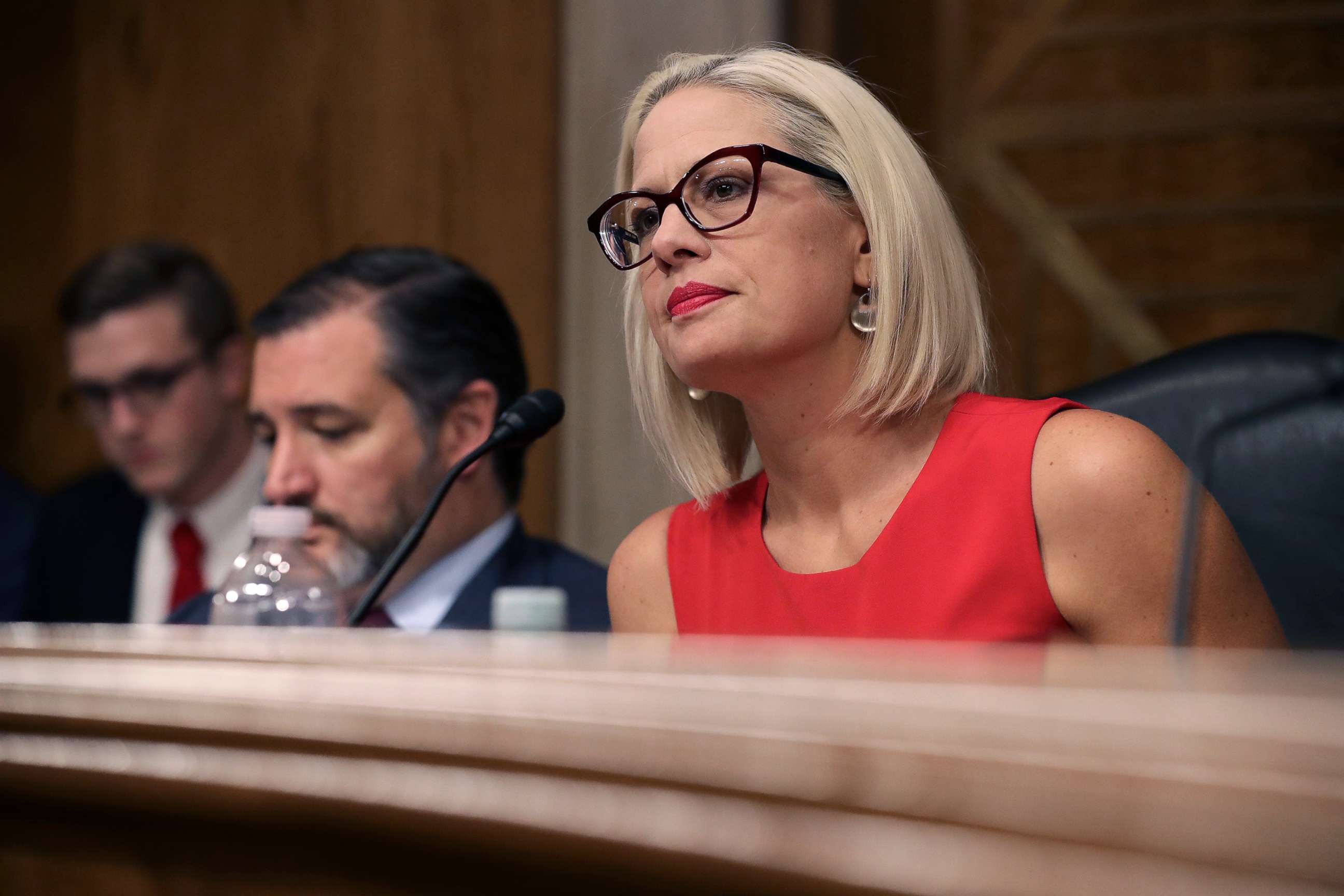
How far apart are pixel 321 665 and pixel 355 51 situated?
259cm

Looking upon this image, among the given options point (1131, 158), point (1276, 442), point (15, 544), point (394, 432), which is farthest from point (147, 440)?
point (1131, 158)

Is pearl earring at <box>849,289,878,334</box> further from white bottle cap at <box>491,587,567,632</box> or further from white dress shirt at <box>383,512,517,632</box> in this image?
white dress shirt at <box>383,512,517,632</box>

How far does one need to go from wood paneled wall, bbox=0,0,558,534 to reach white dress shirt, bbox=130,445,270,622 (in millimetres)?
521

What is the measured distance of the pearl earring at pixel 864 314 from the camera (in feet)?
3.32

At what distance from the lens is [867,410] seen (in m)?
1.01

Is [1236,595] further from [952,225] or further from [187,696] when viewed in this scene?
[187,696]

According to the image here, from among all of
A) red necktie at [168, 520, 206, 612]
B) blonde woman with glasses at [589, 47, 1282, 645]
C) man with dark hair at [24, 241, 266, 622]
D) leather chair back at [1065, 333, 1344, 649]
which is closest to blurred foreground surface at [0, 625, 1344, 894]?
blonde woman with glasses at [589, 47, 1282, 645]

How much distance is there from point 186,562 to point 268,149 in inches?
42.6

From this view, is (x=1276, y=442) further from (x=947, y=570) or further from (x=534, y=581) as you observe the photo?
(x=534, y=581)

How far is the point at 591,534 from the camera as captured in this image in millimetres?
2281

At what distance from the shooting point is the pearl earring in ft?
3.32

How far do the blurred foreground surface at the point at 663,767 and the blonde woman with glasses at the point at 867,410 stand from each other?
0.54 meters


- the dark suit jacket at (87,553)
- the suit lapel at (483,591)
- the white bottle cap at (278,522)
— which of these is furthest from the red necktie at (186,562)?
the white bottle cap at (278,522)

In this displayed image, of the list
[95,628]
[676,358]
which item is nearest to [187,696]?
[95,628]
